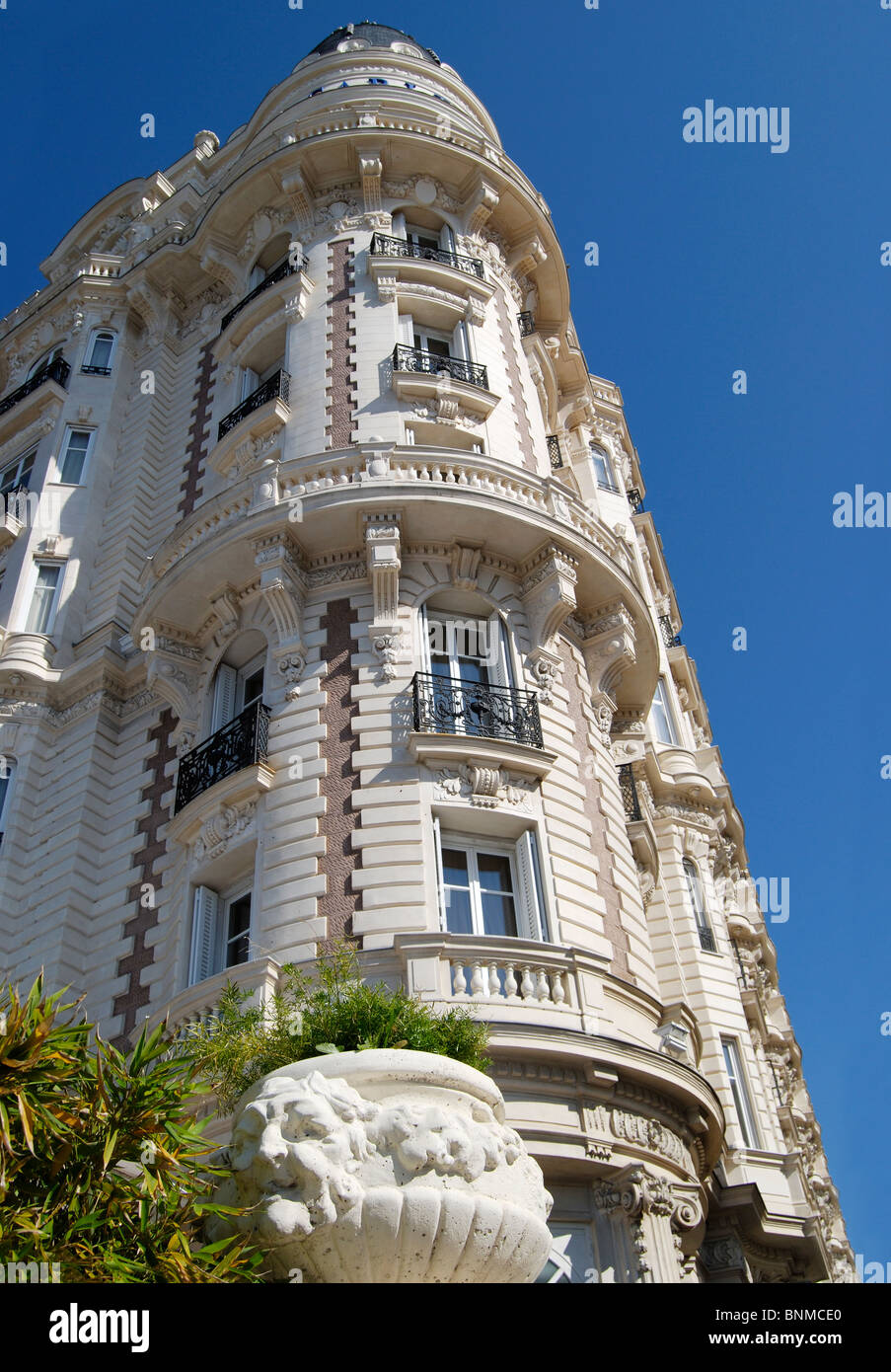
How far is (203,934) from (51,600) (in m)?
11.0

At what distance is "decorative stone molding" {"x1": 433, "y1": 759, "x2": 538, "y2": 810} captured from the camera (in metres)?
16.8

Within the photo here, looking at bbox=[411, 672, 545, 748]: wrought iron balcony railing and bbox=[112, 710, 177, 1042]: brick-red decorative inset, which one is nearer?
bbox=[411, 672, 545, 748]: wrought iron balcony railing

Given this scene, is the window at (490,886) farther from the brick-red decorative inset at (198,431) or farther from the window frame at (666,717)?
the window frame at (666,717)

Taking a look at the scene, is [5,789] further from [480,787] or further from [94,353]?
[94,353]

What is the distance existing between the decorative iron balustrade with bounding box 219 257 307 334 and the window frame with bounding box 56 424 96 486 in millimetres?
4532

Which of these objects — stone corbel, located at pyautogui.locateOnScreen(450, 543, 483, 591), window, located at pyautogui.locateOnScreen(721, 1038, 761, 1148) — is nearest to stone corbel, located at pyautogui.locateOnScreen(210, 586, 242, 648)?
stone corbel, located at pyautogui.locateOnScreen(450, 543, 483, 591)

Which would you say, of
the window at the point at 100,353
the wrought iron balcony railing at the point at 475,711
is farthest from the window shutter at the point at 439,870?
the window at the point at 100,353

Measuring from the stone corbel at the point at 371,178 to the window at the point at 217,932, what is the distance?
53.8 feet

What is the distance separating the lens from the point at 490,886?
54.6 ft

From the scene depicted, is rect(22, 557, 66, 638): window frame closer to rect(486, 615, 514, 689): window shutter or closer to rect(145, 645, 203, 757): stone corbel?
rect(145, 645, 203, 757): stone corbel

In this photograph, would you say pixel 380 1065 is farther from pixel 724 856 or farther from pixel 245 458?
pixel 724 856

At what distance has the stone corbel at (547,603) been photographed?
19.2 metres

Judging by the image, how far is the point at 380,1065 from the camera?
8359 mm
